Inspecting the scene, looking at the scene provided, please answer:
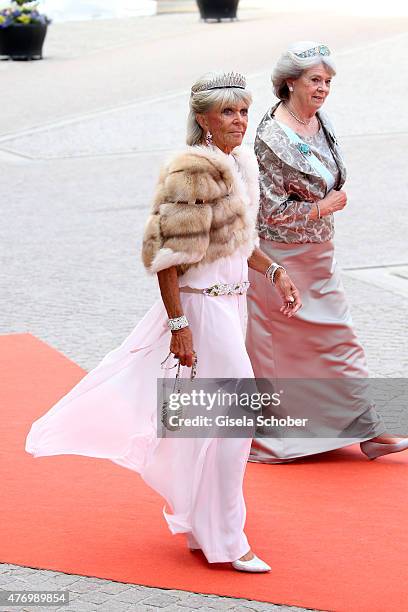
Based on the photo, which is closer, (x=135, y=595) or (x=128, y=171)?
(x=135, y=595)

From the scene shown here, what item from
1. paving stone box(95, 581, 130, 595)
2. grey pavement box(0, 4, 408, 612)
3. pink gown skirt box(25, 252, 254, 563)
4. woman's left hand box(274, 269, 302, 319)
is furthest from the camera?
grey pavement box(0, 4, 408, 612)

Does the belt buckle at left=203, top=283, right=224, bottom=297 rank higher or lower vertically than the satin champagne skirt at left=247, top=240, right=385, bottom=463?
higher

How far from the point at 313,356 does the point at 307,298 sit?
0.28m

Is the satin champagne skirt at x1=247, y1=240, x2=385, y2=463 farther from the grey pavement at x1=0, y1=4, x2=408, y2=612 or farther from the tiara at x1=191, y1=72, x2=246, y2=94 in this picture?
the tiara at x1=191, y1=72, x2=246, y2=94

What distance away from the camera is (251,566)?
5.26m

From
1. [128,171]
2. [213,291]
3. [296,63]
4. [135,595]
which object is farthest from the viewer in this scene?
[128,171]

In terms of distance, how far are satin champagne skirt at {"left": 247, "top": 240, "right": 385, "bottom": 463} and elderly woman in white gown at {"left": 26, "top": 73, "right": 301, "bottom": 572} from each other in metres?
1.20

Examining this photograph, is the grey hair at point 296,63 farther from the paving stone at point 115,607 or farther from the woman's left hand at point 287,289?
the paving stone at point 115,607

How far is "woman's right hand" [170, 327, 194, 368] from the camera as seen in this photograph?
5129 millimetres

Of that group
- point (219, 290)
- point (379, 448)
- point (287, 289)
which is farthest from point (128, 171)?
point (219, 290)

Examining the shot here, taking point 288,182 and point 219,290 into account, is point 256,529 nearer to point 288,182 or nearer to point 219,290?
point 219,290

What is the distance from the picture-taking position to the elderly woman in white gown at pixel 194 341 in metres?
5.13

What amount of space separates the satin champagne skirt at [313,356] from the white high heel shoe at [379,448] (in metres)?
0.05

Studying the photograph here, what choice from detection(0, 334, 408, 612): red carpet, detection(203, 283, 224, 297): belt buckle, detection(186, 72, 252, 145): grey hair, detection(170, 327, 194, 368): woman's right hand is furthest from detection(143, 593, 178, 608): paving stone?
detection(186, 72, 252, 145): grey hair
